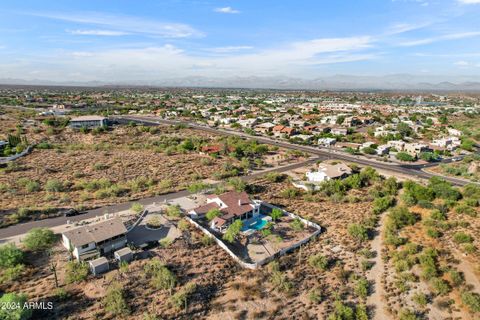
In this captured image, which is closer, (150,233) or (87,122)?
(150,233)

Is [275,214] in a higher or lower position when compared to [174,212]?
lower

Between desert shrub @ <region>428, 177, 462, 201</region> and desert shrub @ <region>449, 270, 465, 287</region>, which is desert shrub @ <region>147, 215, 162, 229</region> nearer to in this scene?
desert shrub @ <region>449, 270, 465, 287</region>

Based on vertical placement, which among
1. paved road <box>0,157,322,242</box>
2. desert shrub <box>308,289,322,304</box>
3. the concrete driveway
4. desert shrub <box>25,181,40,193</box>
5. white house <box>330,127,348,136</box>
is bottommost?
desert shrub <box>308,289,322,304</box>

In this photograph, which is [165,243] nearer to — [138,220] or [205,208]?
[138,220]

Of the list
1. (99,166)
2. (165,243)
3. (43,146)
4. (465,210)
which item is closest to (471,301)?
(465,210)

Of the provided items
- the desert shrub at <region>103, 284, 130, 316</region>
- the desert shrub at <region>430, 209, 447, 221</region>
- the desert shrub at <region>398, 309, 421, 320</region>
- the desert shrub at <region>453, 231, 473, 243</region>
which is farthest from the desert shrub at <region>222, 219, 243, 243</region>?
the desert shrub at <region>430, 209, 447, 221</region>

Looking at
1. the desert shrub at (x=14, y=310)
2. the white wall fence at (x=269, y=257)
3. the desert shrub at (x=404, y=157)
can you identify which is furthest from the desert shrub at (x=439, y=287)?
the desert shrub at (x=404, y=157)

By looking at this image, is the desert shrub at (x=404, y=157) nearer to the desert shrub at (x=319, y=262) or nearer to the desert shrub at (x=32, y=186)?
the desert shrub at (x=319, y=262)
